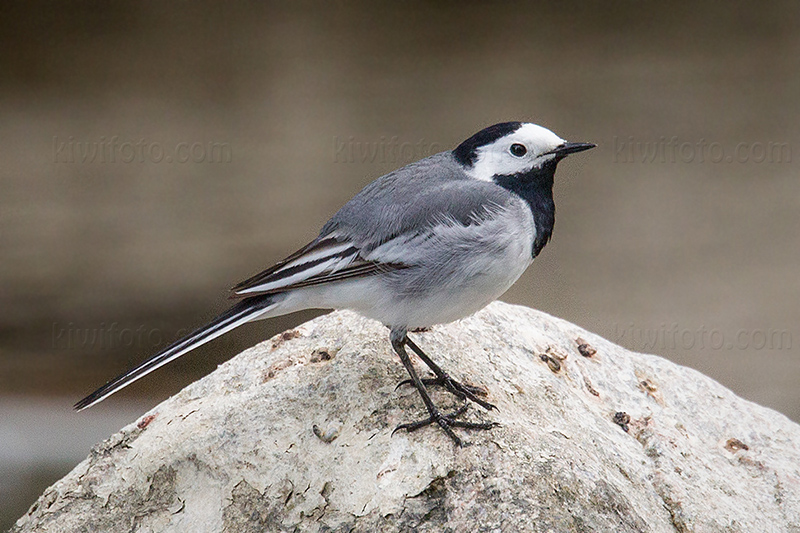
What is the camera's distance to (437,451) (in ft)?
9.87

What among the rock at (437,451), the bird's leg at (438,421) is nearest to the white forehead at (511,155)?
the rock at (437,451)

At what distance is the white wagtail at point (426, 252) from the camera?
3.24 meters

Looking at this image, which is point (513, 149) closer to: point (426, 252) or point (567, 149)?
point (567, 149)

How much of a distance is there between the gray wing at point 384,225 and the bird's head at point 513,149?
7 centimetres

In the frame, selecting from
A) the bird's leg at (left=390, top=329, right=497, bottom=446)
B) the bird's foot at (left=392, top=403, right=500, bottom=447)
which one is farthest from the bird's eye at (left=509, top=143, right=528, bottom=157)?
the bird's foot at (left=392, top=403, right=500, bottom=447)

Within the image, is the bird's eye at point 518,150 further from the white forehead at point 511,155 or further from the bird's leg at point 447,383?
the bird's leg at point 447,383

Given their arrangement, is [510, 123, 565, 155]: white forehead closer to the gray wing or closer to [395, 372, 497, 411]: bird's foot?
the gray wing

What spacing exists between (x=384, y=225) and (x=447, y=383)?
61 centimetres

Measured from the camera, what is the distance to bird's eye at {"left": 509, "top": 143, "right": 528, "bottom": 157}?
336cm

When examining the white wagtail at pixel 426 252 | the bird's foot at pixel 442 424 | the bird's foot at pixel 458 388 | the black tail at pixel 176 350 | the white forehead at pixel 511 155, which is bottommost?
the black tail at pixel 176 350

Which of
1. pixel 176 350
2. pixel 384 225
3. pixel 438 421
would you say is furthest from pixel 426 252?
pixel 176 350

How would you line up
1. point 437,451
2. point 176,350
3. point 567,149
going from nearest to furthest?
point 437,451
point 176,350
point 567,149

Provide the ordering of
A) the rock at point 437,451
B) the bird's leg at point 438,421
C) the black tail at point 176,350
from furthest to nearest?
the black tail at point 176,350 < the bird's leg at point 438,421 < the rock at point 437,451

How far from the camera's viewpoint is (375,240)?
3320mm
